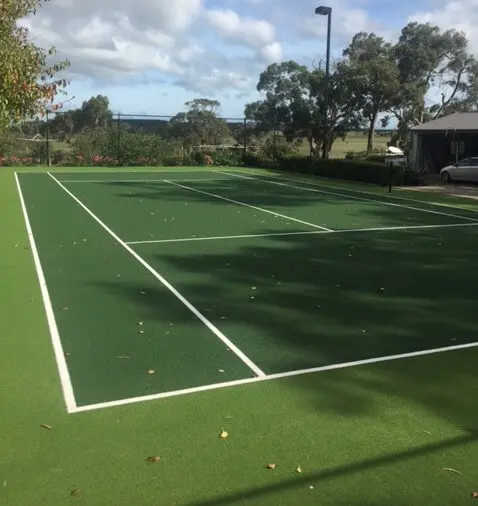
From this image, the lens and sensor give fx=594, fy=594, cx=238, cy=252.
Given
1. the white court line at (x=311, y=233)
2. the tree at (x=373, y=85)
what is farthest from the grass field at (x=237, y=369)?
the tree at (x=373, y=85)

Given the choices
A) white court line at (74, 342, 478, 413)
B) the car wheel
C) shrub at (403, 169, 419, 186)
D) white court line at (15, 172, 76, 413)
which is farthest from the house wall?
white court line at (74, 342, 478, 413)

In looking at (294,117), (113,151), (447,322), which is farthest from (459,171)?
(447,322)

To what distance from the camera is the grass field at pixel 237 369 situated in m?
3.81

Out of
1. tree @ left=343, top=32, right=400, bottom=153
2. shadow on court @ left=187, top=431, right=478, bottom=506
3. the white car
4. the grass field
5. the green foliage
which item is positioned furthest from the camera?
tree @ left=343, top=32, right=400, bottom=153

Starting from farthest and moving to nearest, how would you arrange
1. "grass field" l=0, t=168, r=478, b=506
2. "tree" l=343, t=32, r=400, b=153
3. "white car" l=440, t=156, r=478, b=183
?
"tree" l=343, t=32, r=400, b=153 < "white car" l=440, t=156, r=478, b=183 < "grass field" l=0, t=168, r=478, b=506

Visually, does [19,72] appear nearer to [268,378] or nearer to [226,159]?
[268,378]

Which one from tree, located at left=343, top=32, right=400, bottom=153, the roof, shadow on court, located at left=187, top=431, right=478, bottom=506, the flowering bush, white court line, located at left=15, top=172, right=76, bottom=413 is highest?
tree, located at left=343, top=32, right=400, bottom=153

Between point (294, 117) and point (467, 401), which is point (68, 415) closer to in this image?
point (467, 401)

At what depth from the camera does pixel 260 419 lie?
459cm

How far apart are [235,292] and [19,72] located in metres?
3.86

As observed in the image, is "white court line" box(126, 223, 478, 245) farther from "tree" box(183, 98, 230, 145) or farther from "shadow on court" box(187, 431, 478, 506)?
"tree" box(183, 98, 230, 145)

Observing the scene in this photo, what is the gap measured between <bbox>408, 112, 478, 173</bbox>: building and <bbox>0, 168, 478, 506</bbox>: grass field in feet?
66.2

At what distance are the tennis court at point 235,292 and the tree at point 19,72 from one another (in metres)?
2.44

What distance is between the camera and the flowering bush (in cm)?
3261
